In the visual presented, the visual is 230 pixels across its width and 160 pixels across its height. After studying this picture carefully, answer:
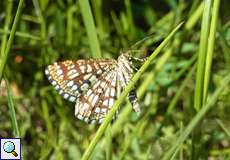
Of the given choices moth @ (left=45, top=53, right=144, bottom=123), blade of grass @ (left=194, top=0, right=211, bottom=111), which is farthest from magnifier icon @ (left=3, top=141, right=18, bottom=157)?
blade of grass @ (left=194, top=0, right=211, bottom=111)

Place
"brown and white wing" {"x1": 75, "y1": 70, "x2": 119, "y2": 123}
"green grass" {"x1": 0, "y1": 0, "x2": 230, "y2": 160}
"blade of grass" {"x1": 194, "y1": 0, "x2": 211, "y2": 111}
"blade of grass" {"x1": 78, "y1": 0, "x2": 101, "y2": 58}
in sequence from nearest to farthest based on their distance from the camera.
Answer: "blade of grass" {"x1": 194, "y1": 0, "x2": 211, "y2": 111}, "blade of grass" {"x1": 78, "y1": 0, "x2": 101, "y2": 58}, "brown and white wing" {"x1": 75, "y1": 70, "x2": 119, "y2": 123}, "green grass" {"x1": 0, "y1": 0, "x2": 230, "y2": 160}

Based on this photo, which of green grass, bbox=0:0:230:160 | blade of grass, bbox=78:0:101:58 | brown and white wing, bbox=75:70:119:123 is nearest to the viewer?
blade of grass, bbox=78:0:101:58

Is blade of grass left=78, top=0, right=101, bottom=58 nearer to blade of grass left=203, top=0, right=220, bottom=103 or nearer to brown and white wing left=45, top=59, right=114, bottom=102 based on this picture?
brown and white wing left=45, top=59, right=114, bottom=102

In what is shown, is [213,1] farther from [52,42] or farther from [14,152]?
[52,42]

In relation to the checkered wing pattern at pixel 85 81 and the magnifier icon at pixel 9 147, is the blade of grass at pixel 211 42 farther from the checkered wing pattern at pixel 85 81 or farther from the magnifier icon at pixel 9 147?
the magnifier icon at pixel 9 147

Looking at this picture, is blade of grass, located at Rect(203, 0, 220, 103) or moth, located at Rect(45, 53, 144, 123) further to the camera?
moth, located at Rect(45, 53, 144, 123)

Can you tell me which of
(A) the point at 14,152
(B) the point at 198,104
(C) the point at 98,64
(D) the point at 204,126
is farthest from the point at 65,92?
(D) the point at 204,126

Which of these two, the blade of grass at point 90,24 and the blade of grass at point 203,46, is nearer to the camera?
the blade of grass at point 203,46

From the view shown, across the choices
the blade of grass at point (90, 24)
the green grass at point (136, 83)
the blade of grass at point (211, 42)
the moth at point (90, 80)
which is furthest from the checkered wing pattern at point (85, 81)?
the blade of grass at point (211, 42)

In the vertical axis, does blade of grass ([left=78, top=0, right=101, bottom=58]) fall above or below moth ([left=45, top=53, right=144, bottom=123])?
above
